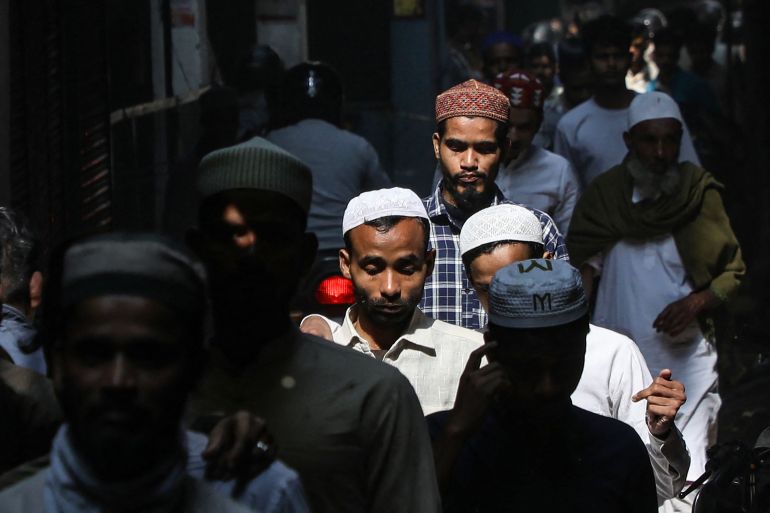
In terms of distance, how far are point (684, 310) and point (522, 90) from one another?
52.5 inches

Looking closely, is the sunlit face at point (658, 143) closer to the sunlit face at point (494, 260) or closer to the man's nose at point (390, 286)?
the sunlit face at point (494, 260)

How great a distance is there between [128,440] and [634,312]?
16.3 ft

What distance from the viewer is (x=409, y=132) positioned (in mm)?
14094

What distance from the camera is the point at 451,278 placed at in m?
5.52

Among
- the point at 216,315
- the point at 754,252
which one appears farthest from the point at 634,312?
the point at 754,252

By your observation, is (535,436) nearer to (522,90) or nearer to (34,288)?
(34,288)

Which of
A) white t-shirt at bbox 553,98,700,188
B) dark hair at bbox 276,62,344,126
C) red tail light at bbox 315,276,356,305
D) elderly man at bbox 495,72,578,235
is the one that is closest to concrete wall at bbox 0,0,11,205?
red tail light at bbox 315,276,356,305

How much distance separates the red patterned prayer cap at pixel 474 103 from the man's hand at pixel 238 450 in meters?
3.44

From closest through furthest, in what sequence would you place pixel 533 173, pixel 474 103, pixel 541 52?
pixel 474 103, pixel 533 173, pixel 541 52

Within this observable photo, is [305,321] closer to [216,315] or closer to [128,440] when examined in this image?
[216,315]

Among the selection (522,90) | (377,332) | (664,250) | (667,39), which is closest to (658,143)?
(664,250)

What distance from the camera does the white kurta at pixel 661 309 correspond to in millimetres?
7105

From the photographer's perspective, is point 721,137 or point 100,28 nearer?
point 100,28

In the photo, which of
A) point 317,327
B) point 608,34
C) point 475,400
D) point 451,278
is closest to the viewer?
point 475,400
